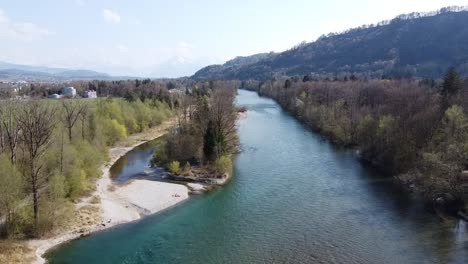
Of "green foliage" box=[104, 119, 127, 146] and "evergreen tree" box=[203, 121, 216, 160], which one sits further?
"green foliage" box=[104, 119, 127, 146]

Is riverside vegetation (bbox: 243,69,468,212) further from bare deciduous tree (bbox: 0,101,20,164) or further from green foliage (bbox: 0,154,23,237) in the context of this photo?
bare deciduous tree (bbox: 0,101,20,164)

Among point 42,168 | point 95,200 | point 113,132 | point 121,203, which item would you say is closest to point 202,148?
point 121,203

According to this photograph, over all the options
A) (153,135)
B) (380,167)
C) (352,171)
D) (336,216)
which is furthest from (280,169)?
(153,135)

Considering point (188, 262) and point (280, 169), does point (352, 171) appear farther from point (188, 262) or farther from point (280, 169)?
point (188, 262)

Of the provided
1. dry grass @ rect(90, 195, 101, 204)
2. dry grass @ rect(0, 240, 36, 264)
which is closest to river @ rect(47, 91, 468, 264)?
dry grass @ rect(0, 240, 36, 264)

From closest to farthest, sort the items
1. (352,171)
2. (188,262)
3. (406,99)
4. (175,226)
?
(188,262)
(175,226)
(352,171)
(406,99)

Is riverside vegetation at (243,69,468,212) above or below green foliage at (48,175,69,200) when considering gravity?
above
